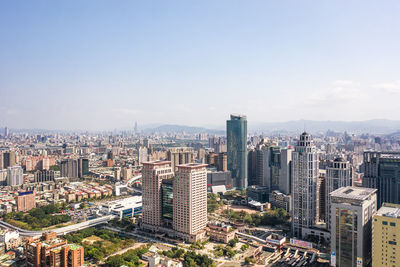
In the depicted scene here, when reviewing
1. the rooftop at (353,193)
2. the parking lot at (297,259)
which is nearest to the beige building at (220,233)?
the parking lot at (297,259)

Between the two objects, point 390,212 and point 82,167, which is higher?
point 390,212

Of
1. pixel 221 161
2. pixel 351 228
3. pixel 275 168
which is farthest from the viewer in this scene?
pixel 221 161

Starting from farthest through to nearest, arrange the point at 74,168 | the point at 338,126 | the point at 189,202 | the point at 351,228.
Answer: the point at 338,126 < the point at 74,168 < the point at 189,202 < the point at 351,228

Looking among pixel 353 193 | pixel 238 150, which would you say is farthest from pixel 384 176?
pixel 238 150

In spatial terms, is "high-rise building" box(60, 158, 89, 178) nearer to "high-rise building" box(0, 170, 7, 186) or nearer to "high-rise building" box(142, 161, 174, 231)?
"high-rise building" box(0, 170, 7, 186)

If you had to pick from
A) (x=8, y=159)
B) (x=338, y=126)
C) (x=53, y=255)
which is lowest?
(x=53, y=255)

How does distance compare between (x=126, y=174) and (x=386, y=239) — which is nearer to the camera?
(x=386, y=239)

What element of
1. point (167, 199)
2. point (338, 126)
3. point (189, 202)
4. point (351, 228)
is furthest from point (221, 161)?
point (338, 126)

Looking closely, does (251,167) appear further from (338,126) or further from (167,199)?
(338,126)
